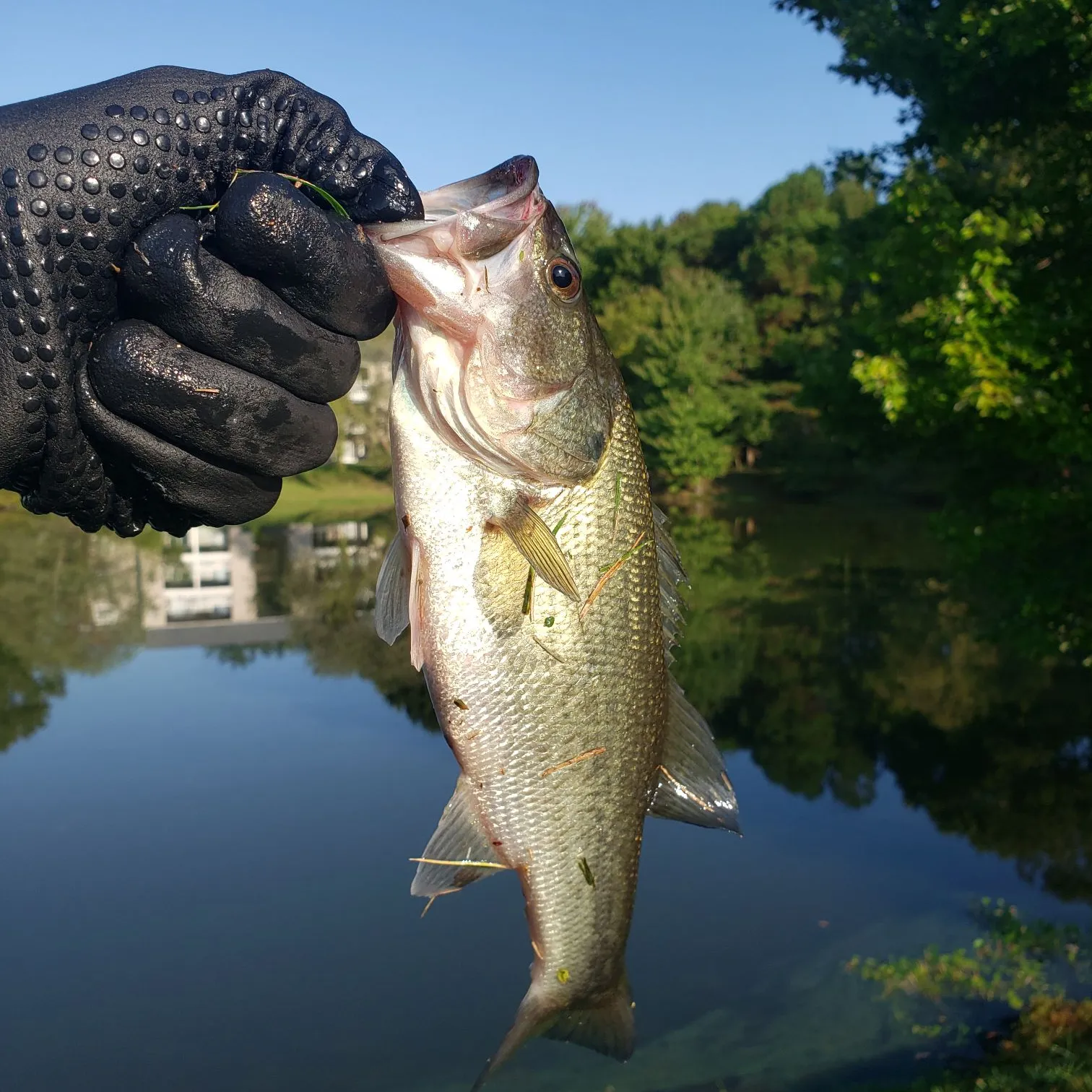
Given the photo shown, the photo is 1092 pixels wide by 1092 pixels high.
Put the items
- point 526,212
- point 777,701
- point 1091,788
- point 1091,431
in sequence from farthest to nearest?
1. point 777,701
2. point 1091,788
3. point 1091,431
4. point 526,212

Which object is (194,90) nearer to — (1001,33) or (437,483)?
(437,483)

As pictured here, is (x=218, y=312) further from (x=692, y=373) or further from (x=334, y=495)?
(x=334, y=495)

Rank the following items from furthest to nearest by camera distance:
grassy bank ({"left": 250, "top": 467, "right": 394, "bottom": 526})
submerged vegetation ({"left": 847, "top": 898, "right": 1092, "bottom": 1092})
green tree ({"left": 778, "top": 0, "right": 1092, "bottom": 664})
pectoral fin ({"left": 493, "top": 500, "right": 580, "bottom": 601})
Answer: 1. grassy bank ({"left": 250, "top": 467, "right": 394, "bottom": 526})
2. green tree ({"left": 778, "top": 0, "right": 1092, "bottom": 664})
3. submerged vegetation ({"left": 847, "top": 898, "right": 1092, "bottom": 1092})
4. pectoral fin ({"left": 493, "top": 500, "right": 580, "bottom": 601})

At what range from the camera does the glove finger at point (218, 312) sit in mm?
2186

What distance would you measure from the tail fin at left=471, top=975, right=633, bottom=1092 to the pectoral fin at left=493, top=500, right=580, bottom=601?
41.9 inches

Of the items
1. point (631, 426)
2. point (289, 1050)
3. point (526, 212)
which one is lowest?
point (289, 1050)

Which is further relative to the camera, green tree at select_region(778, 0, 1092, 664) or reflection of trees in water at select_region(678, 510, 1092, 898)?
reflection of trees in water at select_region(678, 510, 1092, 898)

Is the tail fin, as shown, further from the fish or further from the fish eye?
the fish eye

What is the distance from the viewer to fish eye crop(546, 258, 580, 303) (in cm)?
257

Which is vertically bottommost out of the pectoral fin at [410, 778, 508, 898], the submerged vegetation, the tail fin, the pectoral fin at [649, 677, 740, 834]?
the submerged vegetation

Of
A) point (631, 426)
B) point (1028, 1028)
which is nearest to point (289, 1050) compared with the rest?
point (1028, 1028)

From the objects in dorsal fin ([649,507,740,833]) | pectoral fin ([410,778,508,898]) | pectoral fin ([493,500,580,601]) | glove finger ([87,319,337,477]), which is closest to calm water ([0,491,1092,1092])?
dorsal fin ([649,507,740,833])

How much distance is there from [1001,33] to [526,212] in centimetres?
852

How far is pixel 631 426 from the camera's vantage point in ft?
8.77
